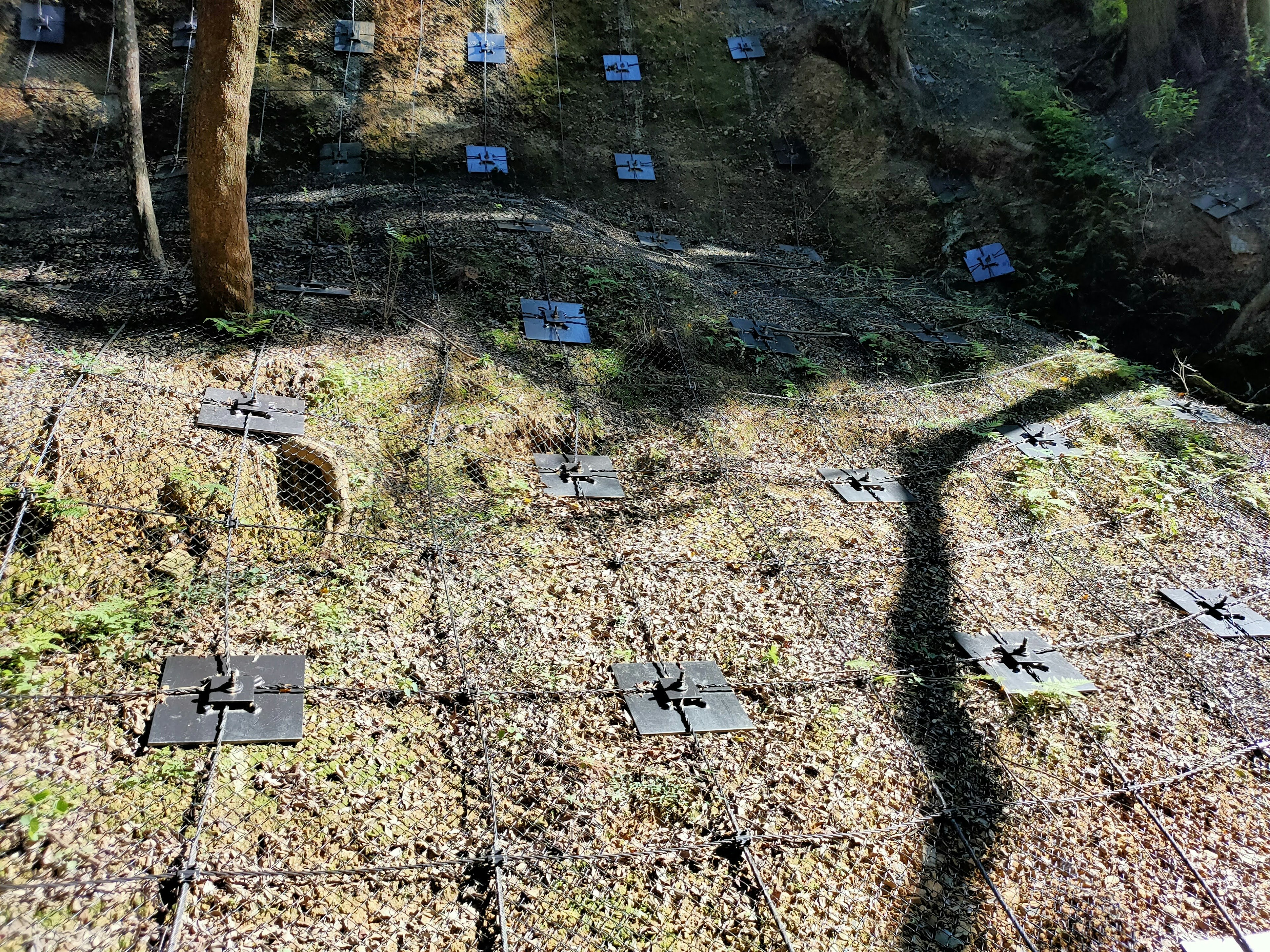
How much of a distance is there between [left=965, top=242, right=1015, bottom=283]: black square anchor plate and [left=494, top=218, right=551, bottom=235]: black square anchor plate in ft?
Answer: 15.2

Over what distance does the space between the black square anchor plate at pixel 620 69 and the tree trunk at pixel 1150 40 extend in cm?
575

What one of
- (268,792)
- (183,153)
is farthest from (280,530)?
(183,153)

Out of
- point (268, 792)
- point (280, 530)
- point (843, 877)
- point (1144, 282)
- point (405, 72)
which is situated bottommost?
point (843, 877)

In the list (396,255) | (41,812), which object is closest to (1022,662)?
(41,812)

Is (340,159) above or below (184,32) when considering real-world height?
below

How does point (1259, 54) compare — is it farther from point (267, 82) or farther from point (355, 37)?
point (267, 82)

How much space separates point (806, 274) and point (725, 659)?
5795 millimetres

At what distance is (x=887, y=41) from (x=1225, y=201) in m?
4.36

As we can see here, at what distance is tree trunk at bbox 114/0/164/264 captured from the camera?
5.47 meters

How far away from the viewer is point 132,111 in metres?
5.55

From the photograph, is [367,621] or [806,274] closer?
[367,621]

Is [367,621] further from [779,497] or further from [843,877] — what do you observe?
[779,497]

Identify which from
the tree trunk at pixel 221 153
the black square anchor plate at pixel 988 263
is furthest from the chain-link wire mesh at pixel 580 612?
the black square anchor plate at pixel 988 263

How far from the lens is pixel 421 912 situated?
2.62m
